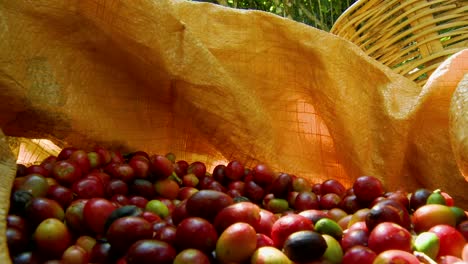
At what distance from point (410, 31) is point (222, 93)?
84cm

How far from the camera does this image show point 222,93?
181 cm

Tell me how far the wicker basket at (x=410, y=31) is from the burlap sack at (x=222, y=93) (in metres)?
0.25

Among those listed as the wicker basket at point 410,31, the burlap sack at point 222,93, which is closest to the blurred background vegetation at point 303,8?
the wicker basket at point 410,31

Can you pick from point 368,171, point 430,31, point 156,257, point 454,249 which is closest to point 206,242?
point 156,257

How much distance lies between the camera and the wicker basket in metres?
2.05

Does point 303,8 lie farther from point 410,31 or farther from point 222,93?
point 222,93

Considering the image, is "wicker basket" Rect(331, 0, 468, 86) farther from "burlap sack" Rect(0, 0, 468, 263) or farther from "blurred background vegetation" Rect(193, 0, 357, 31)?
"blurred background vegetation" Rect(193, 0, 357, 31)

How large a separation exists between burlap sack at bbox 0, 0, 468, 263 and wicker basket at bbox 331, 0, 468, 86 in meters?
0.25

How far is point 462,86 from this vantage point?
1553 mm

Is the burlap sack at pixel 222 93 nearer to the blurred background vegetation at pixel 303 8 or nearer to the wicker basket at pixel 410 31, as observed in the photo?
the wicker basket at pixel 410 31

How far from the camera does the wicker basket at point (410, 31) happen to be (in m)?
2.05

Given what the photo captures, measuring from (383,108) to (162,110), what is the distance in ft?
2.60

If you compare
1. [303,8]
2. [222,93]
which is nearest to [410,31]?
[222,93]

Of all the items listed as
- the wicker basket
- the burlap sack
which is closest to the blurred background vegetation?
the wicker basket
